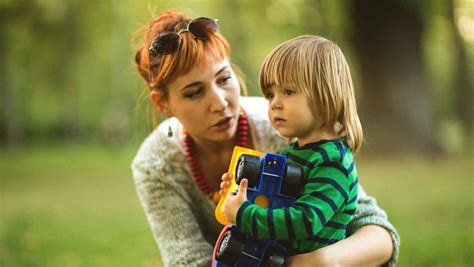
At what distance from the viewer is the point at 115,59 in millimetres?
26750

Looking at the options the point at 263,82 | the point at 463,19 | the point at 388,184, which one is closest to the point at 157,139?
the point at 263,82

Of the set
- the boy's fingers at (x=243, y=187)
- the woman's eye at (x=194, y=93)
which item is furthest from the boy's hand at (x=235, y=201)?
the woman's eye at (x=194, y=93)

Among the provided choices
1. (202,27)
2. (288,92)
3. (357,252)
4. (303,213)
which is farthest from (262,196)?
(202,27)

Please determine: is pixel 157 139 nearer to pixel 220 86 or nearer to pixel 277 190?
pixel 220 86

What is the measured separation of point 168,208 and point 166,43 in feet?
2.94

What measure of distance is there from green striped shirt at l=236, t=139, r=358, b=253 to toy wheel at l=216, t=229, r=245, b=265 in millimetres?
101

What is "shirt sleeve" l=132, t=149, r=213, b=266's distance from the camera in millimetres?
3014

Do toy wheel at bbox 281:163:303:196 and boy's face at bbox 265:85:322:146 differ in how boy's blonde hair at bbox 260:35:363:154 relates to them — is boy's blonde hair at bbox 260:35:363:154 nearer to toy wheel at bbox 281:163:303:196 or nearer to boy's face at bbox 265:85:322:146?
boy's face at bbox 265:85:322:146

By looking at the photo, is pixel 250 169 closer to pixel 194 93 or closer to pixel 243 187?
pixel 243 187

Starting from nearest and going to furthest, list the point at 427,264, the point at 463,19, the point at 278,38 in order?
the point at 427,264, the point at 463,19, the point at 278,38

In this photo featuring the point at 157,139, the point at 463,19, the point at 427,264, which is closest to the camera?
the point at 157,139

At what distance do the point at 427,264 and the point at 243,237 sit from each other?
285 centimetres

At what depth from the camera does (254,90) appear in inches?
581

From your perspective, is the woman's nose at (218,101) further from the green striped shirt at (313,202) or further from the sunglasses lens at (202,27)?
the green striped shirt at (313,202)
